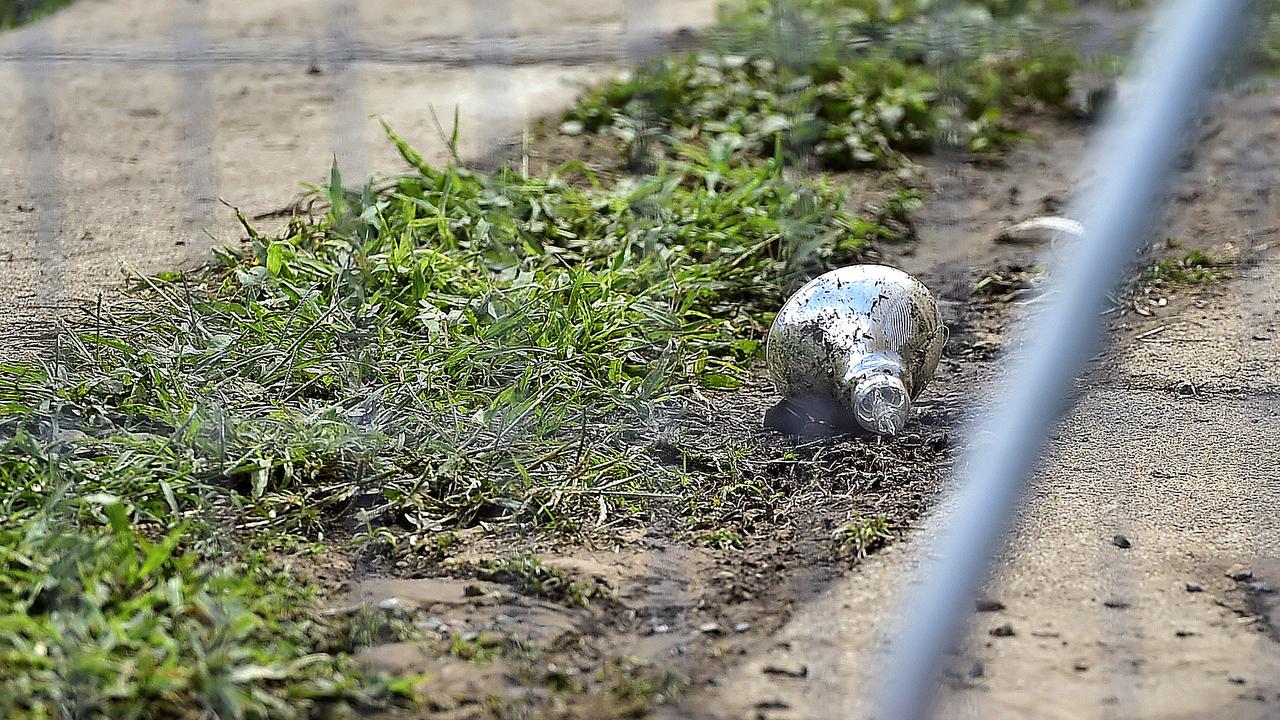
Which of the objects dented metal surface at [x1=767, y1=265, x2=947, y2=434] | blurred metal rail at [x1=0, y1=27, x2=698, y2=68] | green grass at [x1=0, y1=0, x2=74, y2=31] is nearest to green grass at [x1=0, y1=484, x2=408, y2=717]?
dented metal surface at [x1=767, y1=265, x2=947, y2=434]

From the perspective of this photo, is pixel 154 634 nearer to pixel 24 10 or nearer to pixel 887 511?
pixel 887 511

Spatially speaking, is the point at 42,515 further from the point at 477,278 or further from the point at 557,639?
the point at 477,278

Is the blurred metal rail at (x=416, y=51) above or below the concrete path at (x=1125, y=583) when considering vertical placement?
above

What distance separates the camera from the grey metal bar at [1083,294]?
1.03m

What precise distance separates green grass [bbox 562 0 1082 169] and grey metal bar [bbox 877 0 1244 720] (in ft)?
8.26

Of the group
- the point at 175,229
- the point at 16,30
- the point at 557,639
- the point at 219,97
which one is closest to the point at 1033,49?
the point at 219,97

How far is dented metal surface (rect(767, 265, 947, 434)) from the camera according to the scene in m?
2.13

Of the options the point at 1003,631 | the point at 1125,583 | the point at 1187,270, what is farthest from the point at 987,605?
the point at 1187,270

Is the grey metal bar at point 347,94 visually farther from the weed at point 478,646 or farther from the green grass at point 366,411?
the weed at point 478,646

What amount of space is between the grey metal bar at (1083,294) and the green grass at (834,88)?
252cm

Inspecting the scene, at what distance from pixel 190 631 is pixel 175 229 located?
166 centimetres

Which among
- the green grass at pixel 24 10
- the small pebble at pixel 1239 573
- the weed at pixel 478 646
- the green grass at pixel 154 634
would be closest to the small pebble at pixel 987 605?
the small pebble at pixel 1239 573

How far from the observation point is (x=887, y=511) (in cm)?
196

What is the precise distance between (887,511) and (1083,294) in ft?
3.21
